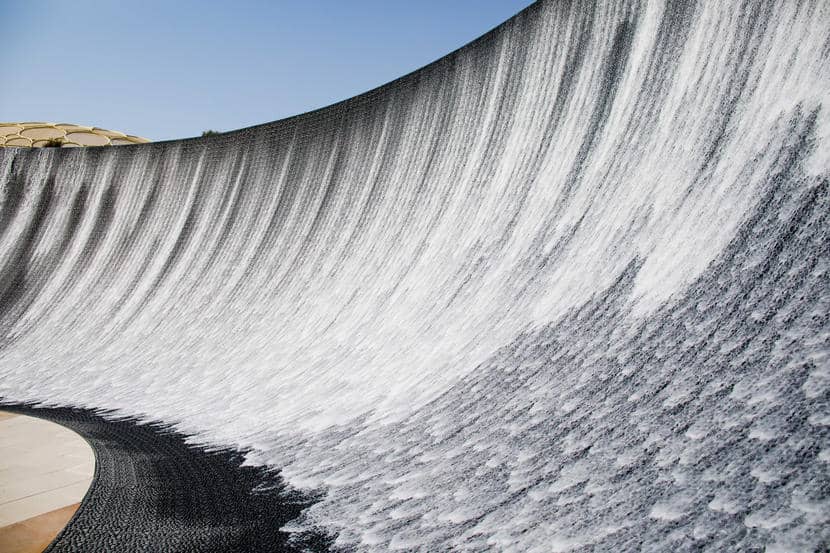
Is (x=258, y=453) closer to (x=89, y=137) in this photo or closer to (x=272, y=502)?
(x=272, y=502)

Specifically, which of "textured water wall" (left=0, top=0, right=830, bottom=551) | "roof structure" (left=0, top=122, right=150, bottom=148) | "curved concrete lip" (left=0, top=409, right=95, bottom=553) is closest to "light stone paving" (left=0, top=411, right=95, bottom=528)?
"curved concrete lip" (left=0, top=409, right=95, bottom=553)

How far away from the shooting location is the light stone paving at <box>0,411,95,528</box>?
2.01 meters

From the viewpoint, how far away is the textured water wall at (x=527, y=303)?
129cm

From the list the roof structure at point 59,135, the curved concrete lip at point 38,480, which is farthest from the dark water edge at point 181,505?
the roof structure at point 59,135

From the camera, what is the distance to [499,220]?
10.2 feet

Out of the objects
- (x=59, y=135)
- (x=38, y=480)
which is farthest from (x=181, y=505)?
(x=59, y=135)

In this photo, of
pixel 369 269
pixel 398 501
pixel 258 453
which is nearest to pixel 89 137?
pixel 369 269

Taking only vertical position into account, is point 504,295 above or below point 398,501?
above

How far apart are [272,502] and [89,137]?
14428 millimetres

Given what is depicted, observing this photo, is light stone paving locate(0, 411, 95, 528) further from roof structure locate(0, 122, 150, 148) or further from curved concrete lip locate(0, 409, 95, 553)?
roof structure locate(0, 122, 150, 148)

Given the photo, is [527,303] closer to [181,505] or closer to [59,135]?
[181,505]

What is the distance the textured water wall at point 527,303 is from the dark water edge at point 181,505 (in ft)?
0.38

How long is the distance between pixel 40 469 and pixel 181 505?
2.81 ft

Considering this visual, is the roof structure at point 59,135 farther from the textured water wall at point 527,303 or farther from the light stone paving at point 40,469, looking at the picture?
the light stone paving at point 40,469
